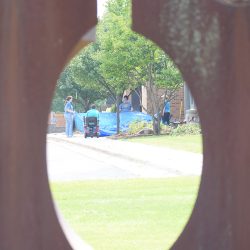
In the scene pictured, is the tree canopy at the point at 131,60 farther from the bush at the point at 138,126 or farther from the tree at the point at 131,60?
the bush at the point at 138,126

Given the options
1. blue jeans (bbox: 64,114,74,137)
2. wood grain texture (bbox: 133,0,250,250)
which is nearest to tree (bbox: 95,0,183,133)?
blue jeans (bbox: 64,114,74,137)

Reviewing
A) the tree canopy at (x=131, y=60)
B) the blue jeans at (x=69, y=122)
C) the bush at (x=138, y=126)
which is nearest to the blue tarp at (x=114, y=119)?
the bush at (x=138, y=126)

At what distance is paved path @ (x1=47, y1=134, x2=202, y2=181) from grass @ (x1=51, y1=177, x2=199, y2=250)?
43.8 inches

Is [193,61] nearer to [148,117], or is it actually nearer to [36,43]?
[36,43]

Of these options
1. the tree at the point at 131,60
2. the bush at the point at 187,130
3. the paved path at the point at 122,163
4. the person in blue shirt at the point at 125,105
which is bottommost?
the paved path at the point at 122,163

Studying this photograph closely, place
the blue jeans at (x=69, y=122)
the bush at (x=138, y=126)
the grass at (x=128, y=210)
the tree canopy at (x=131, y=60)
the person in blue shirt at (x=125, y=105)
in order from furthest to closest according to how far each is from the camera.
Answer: the person in blue shirt at (x=125, y=105) < the bush at (x=138, y=126) < the tree canopy at (x=131, y=60) < the blue jeans at (x=69, y=122) < the grass at (x=128, y=210)

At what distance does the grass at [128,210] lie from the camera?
6.51 meters

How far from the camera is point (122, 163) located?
47.8ft

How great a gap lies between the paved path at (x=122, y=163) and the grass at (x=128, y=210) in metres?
1.11

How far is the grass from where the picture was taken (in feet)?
21.4

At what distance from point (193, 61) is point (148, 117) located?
2686 centimetres

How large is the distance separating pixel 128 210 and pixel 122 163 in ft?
21.6

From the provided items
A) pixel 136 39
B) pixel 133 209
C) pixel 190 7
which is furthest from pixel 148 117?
pixel 190 7

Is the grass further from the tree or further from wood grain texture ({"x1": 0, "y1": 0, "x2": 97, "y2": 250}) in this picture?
the tree
